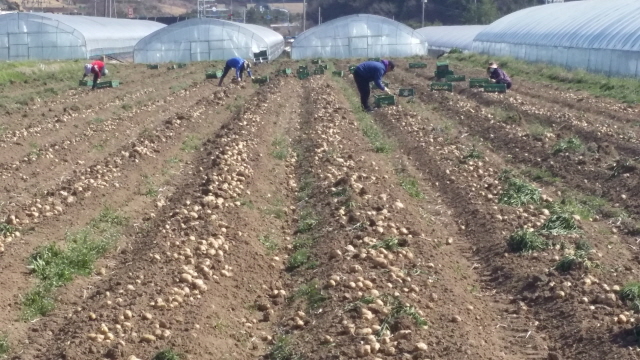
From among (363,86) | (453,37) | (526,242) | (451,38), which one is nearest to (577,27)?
(363,86)

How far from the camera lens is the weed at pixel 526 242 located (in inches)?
408

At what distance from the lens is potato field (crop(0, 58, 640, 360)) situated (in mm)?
7910

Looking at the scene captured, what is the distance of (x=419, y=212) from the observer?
12.7 metres

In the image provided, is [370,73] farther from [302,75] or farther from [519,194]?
[302,75]

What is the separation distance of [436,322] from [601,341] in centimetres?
136

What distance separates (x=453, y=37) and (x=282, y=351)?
2494 inches

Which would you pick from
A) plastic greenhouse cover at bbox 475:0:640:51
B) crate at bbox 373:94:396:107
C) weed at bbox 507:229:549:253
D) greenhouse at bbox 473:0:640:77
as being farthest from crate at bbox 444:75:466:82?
weed at bbox 507:229:549:253

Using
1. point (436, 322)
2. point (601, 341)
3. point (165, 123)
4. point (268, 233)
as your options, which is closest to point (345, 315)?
point (436, 322)

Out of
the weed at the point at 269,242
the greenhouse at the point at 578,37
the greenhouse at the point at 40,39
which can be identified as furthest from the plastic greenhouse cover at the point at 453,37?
the weed at the point at 269,242

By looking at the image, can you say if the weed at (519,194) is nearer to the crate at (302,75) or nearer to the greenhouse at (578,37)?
the greenhouse at (578,37)

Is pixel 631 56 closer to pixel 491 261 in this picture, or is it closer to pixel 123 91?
pixel 123 91

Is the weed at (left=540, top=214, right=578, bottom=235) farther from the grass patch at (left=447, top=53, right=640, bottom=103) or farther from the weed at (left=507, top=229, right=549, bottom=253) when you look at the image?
the grass patch at (left=447, top=53, right=640, bottom=103)

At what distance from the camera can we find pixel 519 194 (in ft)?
43.1

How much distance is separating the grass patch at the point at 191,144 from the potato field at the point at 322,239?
0.09 meters
